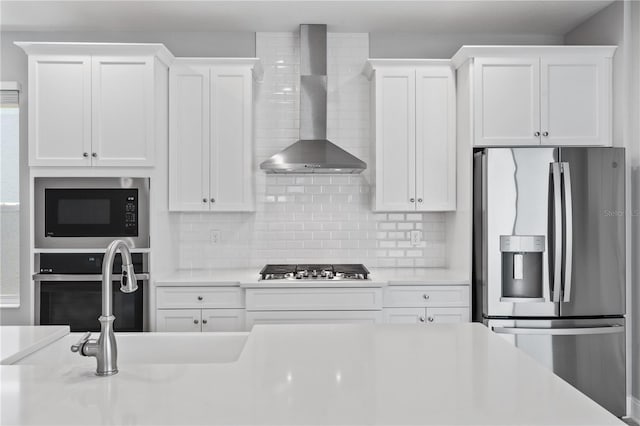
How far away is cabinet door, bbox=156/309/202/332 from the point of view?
3439 mm

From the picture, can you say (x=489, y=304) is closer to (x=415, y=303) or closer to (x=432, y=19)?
(x=415, y=303)

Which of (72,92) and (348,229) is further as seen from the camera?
(348,229)

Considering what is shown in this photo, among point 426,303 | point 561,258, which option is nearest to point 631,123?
point 561,258

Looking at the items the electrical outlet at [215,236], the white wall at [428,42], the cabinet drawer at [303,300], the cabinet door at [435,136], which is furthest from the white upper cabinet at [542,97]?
the electrical outlet at [215,236]

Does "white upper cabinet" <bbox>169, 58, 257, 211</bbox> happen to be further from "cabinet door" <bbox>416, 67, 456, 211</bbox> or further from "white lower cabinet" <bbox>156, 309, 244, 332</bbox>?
"cabinet door" <bbox>416, 67, 456, 211</bbox>

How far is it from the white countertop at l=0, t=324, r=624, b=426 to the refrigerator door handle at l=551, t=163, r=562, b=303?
1.71 meters

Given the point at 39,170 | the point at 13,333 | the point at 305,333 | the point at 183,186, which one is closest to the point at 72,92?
the point at 39,170

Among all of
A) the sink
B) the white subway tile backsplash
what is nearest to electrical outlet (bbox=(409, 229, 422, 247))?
the white subway tile backsplash

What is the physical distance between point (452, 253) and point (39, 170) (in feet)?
10.0

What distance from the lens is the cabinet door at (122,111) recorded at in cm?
348

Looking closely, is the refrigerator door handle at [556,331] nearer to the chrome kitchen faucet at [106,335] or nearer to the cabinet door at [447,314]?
the cabinet door at [447,314]

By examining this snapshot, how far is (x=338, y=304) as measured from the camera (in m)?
3.40

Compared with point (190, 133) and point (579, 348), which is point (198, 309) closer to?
point (190, 133)

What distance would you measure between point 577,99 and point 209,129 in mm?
2623
